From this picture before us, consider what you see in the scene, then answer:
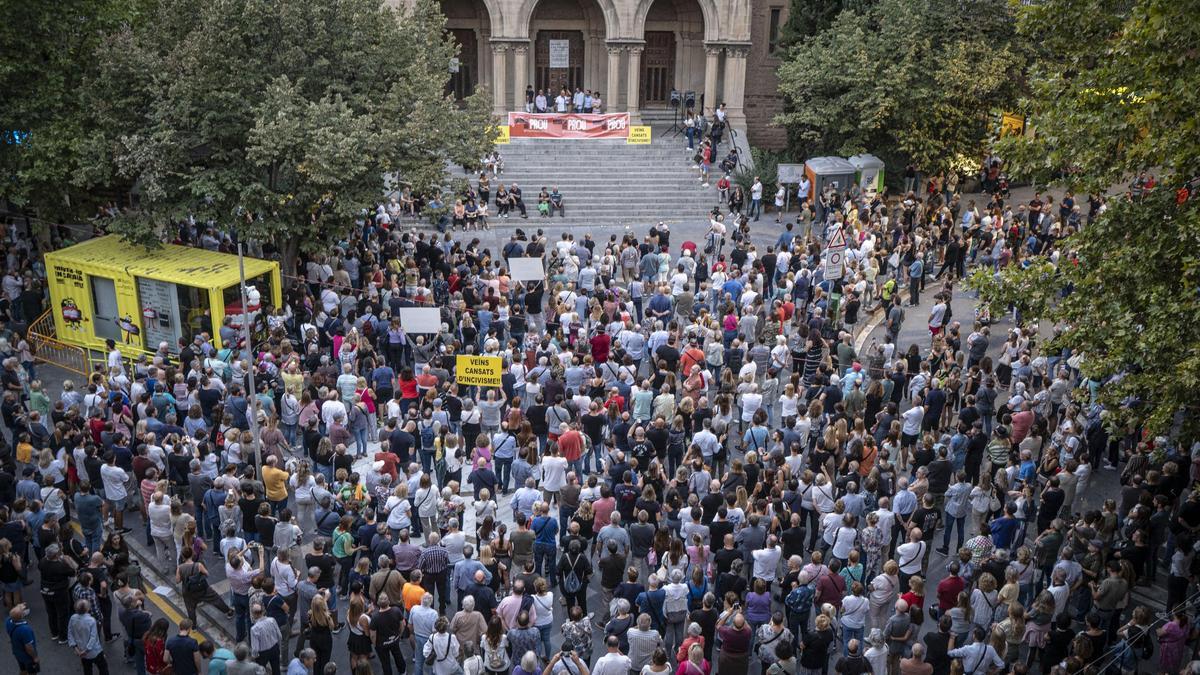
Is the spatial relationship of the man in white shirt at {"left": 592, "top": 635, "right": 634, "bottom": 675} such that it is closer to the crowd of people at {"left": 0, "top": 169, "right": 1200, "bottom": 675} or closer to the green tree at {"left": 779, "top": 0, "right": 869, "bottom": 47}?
the crowd of people at {"left": 0, "top": 169, "right": 1200, "bottom": 675}

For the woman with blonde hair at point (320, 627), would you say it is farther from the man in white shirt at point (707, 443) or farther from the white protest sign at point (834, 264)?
the white protest sign at point (834, 264)

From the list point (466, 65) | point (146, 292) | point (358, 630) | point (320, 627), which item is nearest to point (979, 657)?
point (358, 630)

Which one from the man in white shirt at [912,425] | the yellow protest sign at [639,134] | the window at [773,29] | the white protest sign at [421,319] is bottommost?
the man in white shirt at [912,425]

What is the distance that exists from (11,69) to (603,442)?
1628 centimetres

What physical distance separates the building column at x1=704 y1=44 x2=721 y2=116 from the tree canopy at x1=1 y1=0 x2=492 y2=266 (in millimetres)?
17025

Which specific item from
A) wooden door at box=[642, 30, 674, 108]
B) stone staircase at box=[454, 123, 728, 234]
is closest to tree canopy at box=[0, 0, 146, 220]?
stone staircase at box=[454, 123, 728, 234]

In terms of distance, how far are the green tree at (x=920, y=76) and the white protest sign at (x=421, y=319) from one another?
18.6 meters

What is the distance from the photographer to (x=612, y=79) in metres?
42.6

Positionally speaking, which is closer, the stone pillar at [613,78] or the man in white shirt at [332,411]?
the man in white shirt at [332,411]

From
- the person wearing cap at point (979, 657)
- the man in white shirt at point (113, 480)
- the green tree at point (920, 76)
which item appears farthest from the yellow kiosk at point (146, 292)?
the green tree at point (920, 76)

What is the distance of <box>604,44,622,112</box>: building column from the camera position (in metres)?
42.1

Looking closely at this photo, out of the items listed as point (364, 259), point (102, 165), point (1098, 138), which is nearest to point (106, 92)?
point (102, 165)

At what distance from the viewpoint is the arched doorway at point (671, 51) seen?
145 ft

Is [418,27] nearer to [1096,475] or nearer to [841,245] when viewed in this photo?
[841,245]
